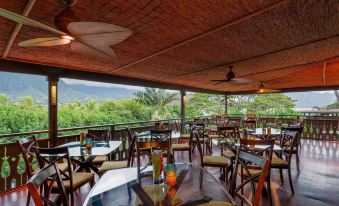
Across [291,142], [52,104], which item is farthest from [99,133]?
[291,142]

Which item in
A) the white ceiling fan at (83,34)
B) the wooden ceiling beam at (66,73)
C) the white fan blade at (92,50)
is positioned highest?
the wooden ceiling beam at (66,73)

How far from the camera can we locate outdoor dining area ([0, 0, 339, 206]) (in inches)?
76.7

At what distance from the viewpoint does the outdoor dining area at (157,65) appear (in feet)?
6.39

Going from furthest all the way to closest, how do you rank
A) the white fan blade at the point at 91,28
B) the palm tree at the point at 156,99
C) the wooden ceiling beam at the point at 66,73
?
the palm tree at the point at 156,99
the wooden ceiling beam at the point at 66,73
the white fan blade at the point at 91,28

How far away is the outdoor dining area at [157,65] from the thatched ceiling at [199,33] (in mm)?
15

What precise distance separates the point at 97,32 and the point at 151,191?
150cm

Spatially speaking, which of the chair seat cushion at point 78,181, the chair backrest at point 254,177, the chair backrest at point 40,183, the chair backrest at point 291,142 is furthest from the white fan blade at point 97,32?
the chair backrest at point 291,142

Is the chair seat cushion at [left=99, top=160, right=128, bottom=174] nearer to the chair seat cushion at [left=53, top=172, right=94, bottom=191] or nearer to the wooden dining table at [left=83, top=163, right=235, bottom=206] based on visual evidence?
the chair seat cushion at [left=53, top=172, right=94, bottom=191]

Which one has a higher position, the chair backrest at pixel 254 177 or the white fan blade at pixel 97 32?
the white fan blade at pixel 97 32

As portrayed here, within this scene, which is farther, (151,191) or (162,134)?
(162,134)

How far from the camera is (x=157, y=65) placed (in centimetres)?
519

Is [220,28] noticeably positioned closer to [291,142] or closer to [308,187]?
[291,142]

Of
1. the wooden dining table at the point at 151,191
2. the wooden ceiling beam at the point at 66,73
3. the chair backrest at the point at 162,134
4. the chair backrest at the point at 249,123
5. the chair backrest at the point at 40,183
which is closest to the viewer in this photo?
the chair backrest at the point at 40,183

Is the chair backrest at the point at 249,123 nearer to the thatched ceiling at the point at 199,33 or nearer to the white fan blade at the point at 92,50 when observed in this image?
the thatched ceiling at the point at 199,33
